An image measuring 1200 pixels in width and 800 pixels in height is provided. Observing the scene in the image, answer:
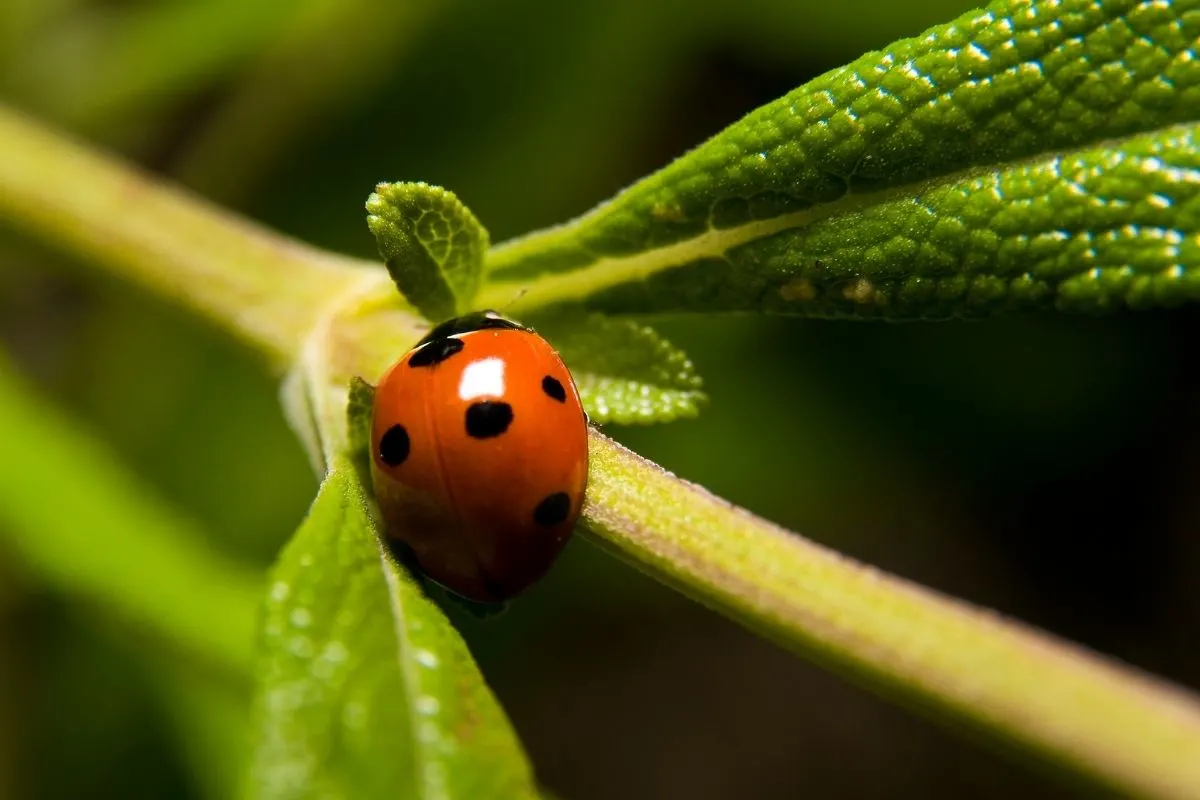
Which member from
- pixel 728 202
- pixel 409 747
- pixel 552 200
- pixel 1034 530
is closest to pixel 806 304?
pixel 728 202

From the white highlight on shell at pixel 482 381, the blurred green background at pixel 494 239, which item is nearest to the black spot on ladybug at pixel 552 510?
the white highlight on shell at pixel 482 381

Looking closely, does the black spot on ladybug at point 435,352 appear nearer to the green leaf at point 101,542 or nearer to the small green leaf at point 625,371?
the small green leaf at point 625,371

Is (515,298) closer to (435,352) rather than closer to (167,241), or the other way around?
(435,352)

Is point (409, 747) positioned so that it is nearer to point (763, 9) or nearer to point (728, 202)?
point (728, 202)

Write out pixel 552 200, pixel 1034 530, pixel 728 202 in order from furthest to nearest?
pixel 1034 530
pixel 552 200
pixel 728 202

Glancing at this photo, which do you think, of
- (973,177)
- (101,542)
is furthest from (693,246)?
(101,542)
